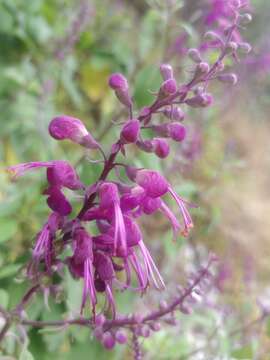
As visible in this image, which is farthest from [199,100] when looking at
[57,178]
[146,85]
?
[146,85]

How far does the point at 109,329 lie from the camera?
3.77 ft

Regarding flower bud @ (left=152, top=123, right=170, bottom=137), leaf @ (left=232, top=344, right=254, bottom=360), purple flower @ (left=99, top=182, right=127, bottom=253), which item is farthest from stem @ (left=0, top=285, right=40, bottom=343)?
leaf @ (left=232, top=344, right=254, bottom=360)

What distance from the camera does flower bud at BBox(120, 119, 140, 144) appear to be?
36.5 inches

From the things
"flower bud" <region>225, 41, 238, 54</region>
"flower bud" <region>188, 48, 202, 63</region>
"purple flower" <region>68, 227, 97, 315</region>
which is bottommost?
"purple flower" <region>68, 227, 97, 315</region>

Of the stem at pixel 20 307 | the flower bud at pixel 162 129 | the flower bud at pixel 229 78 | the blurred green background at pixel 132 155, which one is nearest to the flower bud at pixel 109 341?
the blurred green background at pixel 132 155

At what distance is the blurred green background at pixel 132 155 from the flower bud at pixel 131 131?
0.53 feet

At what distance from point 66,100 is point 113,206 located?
2.45 meters

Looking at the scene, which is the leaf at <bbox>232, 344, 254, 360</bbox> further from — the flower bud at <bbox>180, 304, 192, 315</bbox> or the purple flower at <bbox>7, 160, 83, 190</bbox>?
the purple flower at <bbox>7, 160, 83, 190</bbox>

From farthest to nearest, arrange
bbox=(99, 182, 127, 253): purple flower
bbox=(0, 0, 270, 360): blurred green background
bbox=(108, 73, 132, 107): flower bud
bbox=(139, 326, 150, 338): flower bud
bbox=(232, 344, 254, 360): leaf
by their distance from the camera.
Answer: bbox=(0, 0, 270, 360): blurred green background → bbox=(232, 344, 254, 360): leaf → bbox=(139, 326, 150, 338): flower bud → bbox=(108, 73, 132, 107): flower bud → bbox=(99, 182, 127, 253): purple flower

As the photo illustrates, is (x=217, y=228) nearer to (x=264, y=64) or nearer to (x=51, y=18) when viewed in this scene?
(x=264, y=64)

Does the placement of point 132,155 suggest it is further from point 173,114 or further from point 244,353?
point 173,114

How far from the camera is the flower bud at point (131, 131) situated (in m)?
0.93

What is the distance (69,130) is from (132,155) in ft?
4.02

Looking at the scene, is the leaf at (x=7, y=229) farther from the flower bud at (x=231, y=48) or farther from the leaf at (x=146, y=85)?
the flower bud at (x=231, y=48)
